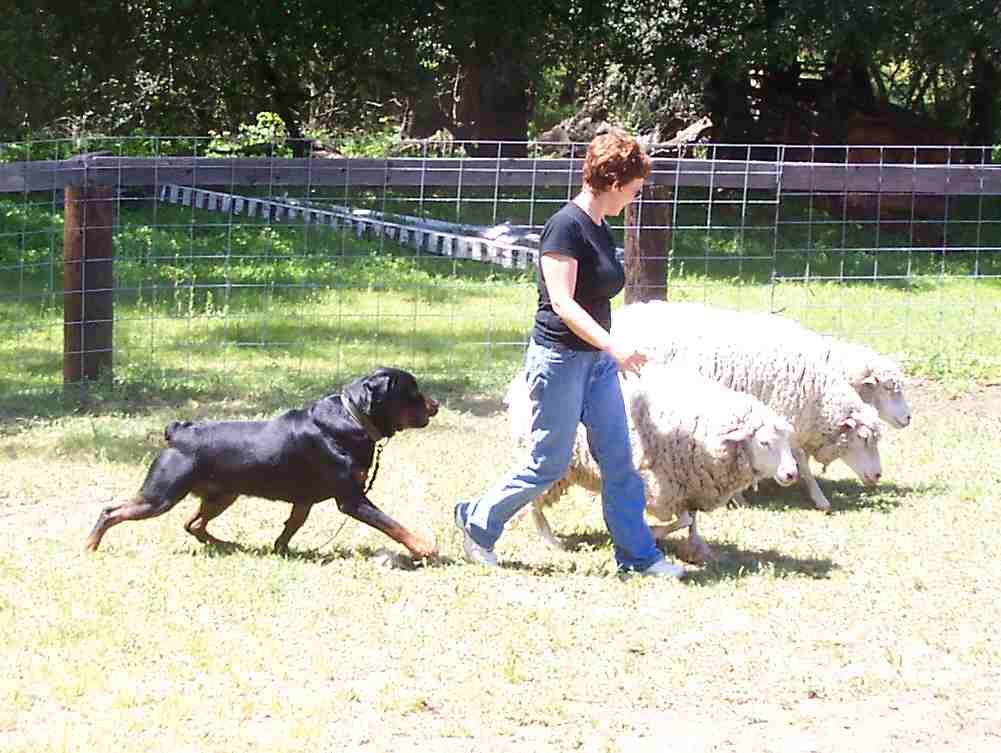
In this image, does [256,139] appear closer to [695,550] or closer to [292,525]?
[292,525]

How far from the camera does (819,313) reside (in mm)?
13203

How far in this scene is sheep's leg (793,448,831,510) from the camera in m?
7.90

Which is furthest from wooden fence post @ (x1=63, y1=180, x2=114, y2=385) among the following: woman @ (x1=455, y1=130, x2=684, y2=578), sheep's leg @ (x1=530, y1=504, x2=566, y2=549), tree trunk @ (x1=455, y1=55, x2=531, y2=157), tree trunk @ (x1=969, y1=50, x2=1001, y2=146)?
tree trunk @ (x1=969, y1=50, x2=1001, y2=146)

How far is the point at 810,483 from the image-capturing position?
799cm

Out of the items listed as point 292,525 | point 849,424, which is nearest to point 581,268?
point 292,525

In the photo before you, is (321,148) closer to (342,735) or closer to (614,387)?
(614,387)

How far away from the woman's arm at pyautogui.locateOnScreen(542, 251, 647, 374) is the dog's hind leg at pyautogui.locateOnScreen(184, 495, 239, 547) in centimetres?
175

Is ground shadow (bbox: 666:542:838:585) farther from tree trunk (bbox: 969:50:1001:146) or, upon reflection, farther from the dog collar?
tree trunk (bbox: 969:50:1001:146)

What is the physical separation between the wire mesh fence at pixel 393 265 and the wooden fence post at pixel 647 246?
0.05 feet

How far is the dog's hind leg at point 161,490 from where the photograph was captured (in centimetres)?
636

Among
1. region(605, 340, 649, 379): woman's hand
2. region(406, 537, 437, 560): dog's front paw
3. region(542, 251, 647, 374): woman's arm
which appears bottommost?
region(406, 537, 437, 560): dog's front paw

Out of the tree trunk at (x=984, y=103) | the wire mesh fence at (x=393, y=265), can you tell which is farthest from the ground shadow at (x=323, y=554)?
the tree trunk at (x=984, y=103)

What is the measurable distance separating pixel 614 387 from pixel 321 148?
17.3 m

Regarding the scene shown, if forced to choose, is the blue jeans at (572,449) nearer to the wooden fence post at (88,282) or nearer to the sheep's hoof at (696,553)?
the sheep's hoof at (696,553)
